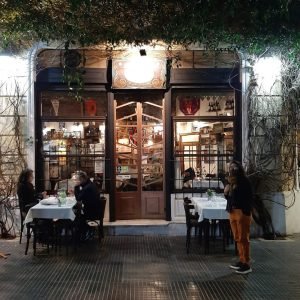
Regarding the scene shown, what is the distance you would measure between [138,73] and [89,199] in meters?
2.96

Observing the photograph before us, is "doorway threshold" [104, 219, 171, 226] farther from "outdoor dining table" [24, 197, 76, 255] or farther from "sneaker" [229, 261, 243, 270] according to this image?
"sneaker" [229, 261, 243, 270]

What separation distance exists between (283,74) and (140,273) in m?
5.52

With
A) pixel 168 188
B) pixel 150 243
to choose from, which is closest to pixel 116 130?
pixel 168 188

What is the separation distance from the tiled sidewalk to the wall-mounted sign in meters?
3.35

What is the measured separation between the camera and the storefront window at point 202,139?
1092 cm

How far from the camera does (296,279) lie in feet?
23.3

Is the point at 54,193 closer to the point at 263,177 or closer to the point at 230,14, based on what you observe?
the point at 263,177

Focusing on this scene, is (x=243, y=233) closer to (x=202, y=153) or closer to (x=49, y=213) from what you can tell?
(x=49, y=213)

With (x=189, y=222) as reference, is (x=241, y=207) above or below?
above

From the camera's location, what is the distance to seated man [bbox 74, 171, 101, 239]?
9.49 m

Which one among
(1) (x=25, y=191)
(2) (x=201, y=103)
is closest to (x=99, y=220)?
(1) (x=25, y=191)

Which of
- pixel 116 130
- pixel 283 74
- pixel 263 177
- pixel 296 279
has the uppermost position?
pixel 283 74

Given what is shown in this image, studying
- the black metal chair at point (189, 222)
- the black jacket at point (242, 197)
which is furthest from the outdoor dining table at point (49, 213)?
the black jacket at point (242, 197)

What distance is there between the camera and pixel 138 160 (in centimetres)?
1112
